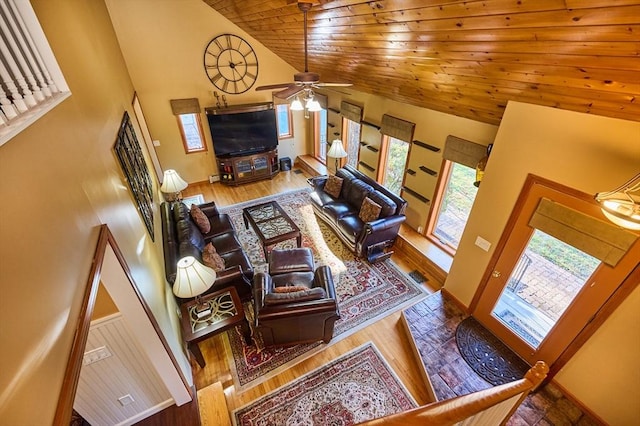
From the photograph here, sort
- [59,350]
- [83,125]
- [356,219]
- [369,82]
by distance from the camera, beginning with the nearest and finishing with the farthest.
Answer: [59,350] → [83,125] → [369,82] → [356,219]

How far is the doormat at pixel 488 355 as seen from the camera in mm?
3198

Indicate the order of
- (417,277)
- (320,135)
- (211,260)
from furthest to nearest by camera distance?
1. (320,135)
2. (417,277)
3. (211,260)

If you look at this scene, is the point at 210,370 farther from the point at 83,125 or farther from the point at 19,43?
the point at 19,43

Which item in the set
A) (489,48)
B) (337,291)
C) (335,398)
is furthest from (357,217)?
(489,48)

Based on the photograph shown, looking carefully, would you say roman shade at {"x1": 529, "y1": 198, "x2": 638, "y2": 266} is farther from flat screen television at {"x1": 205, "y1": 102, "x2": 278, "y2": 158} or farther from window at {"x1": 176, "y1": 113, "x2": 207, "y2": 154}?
window at {"x1": 176, "y1": 113, "x2": 207, "y2": 154}

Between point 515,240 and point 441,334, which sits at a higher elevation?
point 515,240

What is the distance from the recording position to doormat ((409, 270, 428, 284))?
466 cm

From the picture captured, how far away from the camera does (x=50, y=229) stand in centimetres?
113

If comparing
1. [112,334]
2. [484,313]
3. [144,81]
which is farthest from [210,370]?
[144,81]

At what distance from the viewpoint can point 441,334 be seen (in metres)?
3.66

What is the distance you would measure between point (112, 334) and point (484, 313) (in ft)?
13.7

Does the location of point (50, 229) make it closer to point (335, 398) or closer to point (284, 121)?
point (335, 398)

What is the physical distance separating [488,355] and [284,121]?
23.5 feet

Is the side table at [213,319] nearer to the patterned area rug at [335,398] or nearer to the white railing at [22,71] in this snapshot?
the patterned area rug at [335,398]
